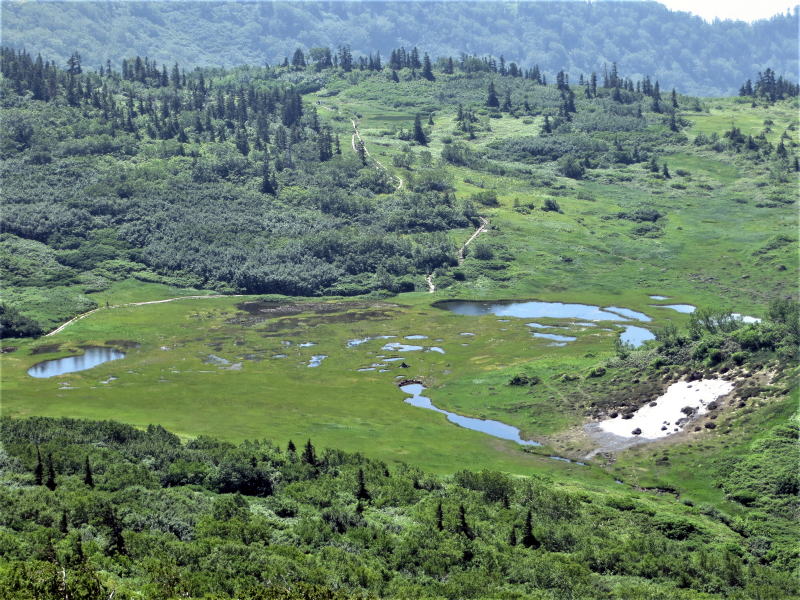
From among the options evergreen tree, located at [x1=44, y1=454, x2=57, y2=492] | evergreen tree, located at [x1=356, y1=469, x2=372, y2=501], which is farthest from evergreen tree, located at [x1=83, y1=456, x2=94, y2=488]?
evergreen tree, located at [x1=356, y1=469, x2=372, y2=501]

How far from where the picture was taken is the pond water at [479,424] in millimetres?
146137

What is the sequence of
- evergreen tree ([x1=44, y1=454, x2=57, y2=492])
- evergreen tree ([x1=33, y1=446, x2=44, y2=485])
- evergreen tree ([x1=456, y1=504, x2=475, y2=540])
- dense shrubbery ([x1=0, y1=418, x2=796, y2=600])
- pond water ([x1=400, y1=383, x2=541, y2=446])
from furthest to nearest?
pond water ([x1=400, y1=383, x2=541, y2=446]), evergreen tree ([x1=33, y1=446, x2=44, y2=485]), evergreen tree ([x1=44, y1=454, x2=57, y2=492]), evergreen tree ([x1=456, y1=504, x2=475, y2=540]), dense shrubbery ([x1=0, y1=418, x2=796, y2=600])

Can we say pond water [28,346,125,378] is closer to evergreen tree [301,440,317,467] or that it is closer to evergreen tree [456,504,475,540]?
evergreen tree [301,440,317,467]

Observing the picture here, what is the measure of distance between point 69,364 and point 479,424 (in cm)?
8268

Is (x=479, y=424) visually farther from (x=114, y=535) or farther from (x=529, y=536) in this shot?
(x=114, y=535)

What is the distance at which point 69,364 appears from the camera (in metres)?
192

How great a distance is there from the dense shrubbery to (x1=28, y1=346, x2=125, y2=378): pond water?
61.2m

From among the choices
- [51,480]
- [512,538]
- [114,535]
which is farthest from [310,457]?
[114,535]

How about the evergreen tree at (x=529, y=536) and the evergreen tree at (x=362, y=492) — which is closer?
the evergreen tree at (x=529, y=536)

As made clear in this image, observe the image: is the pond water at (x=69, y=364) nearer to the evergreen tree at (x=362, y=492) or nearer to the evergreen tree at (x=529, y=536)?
the evergreen tree at (x=362, y=492)

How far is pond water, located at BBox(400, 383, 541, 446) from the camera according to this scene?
479ft

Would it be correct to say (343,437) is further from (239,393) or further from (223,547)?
(223,547)

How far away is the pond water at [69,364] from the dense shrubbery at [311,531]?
201ft

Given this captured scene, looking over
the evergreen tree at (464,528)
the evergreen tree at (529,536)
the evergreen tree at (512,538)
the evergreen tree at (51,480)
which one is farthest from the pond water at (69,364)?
the evergreen tree at (529,536)
